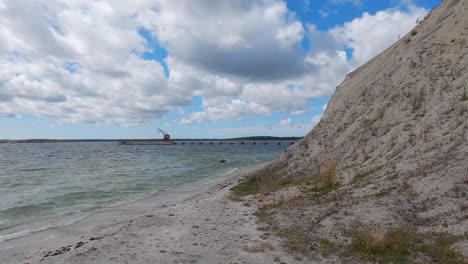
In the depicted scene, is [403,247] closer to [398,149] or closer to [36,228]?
[398,149]

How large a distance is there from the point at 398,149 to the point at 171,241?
11.5 meters

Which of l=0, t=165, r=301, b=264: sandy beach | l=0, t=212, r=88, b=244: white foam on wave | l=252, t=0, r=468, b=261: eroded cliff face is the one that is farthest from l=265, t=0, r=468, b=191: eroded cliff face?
l=0, t=212, r=88, b=244: white foam on wave

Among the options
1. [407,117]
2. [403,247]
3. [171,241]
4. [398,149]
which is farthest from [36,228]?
[407,117]

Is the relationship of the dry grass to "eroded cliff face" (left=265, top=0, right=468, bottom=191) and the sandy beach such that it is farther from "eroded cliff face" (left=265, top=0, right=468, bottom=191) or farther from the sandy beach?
"eroded cliff face" (left=265, top=0, right=468, bottom=191)

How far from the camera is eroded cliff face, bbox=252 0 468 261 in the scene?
1041cm

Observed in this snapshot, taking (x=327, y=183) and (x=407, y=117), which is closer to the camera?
(x=327, y=183)

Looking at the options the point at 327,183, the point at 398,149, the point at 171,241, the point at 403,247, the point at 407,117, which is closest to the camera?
the point at 403,247

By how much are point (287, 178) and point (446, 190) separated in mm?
10073

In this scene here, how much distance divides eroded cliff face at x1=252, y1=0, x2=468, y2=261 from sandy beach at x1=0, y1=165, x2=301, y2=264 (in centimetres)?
157

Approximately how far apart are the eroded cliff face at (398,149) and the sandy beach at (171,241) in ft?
5.14

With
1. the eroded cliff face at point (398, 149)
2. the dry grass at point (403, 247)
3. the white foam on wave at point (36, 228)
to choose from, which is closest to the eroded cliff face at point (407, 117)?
the eroded cliff face at point (398, 149)

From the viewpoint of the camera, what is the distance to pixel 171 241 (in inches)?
415

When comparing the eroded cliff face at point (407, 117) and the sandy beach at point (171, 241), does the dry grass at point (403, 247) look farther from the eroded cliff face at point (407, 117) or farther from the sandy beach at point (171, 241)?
the eroded cliff face at point (407, 117)

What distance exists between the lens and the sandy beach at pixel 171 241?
9258 mm
